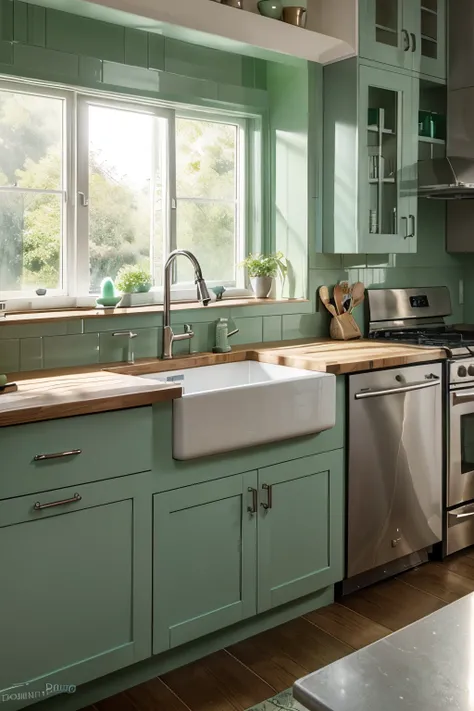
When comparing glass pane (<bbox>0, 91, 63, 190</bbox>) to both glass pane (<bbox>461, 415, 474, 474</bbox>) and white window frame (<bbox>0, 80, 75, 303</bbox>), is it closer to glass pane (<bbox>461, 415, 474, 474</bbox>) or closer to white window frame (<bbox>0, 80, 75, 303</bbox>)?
white window frame (<bbox>0, 80, 75, 303</bbox>)

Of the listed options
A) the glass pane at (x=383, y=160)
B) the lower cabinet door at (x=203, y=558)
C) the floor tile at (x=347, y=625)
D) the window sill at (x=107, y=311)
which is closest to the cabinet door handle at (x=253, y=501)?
the lower cabinet door at (x=203, y=558)

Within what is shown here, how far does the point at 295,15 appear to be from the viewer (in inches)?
129

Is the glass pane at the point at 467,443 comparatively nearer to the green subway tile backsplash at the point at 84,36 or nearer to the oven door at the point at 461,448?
the oven door at the point at 461,448

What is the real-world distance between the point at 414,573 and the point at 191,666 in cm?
124

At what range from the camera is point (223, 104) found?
11.6 ft

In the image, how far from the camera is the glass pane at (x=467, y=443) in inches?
138

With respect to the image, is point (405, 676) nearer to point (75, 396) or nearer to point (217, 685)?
point (75, 396)

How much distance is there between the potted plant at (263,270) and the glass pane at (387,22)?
1.13m

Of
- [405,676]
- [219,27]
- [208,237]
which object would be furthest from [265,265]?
[405,676]

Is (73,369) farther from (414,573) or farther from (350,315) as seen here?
(414,573)

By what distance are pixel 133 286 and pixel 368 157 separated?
1.30 m

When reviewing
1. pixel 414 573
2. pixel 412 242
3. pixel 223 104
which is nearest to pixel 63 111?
pixel 223 104

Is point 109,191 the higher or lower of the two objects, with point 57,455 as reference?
higher

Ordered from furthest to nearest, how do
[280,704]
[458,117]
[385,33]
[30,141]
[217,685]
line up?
[458,117]
[385,33]
[30,141]
[217,685]
[280,704]
